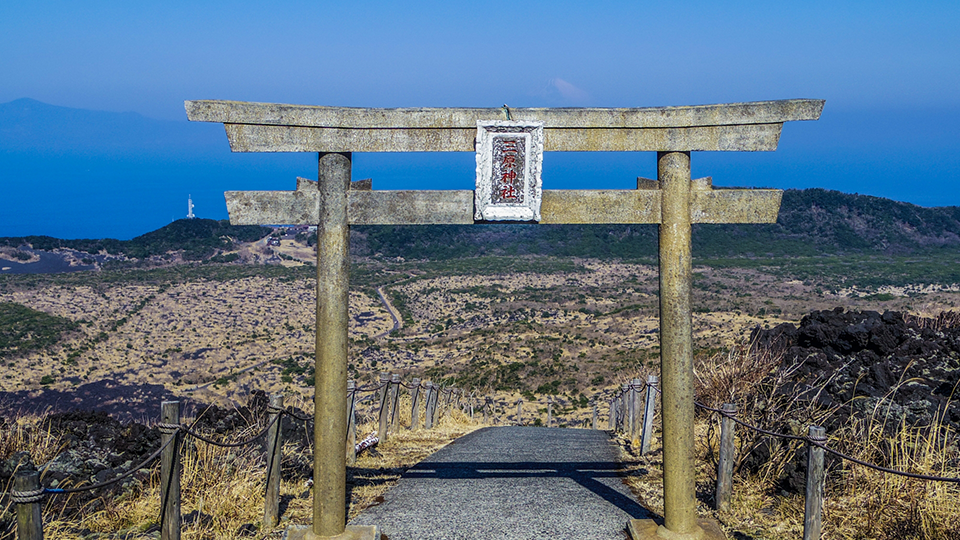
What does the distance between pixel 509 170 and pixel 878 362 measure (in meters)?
6.31

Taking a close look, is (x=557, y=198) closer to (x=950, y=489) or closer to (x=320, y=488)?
(x=320, y=488)

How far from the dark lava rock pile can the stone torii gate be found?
8.29 feet

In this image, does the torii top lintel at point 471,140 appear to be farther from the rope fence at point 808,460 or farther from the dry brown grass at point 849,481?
the dry brown grass at point 849,481

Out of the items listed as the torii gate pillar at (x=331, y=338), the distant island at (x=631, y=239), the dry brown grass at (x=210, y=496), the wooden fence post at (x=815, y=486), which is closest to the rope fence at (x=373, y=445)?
the wooden fence post at (x=815, y=486)

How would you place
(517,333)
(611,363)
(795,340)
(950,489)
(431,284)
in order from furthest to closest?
(431,284) < (517,333) < (611,363) < (795,340) < (950,489)

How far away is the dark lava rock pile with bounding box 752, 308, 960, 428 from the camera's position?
23.2 ft

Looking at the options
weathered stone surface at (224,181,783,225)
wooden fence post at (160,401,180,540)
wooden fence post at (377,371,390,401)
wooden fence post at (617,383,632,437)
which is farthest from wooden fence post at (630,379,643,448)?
wooden fence post at (160,401,180,540)

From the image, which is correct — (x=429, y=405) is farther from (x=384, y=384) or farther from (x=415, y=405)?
(x=384, y=384)

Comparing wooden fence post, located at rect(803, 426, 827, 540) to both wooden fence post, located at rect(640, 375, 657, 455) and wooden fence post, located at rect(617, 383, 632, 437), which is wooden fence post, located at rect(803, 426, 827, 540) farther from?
wooden fence post, located at rect(617, 383, 632, 437)

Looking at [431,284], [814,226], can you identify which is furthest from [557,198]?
[814,226]

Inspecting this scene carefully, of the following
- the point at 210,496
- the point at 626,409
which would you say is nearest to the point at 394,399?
the point at 626,409

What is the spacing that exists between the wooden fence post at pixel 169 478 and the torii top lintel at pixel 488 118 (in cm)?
203

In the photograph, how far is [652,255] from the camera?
73875mm

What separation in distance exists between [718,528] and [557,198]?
9.53ft
